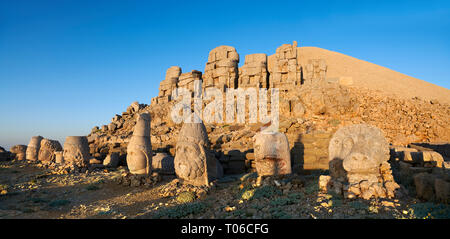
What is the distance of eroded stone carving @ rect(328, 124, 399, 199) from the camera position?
17.7 feet

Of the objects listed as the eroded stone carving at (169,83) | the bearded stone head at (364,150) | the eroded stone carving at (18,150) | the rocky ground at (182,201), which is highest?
the eroded stone carving at (169,83)

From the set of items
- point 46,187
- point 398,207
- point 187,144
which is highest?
point 187,144

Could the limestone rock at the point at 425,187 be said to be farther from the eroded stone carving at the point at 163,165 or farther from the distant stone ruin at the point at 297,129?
the eroded stone carving at the point at 163,165

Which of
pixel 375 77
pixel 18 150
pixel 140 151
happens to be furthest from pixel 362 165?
pixel 375 77

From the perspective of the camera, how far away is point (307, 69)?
23.3 m

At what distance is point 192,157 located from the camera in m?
7.79

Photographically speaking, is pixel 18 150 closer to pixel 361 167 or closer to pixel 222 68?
pixel 222 68

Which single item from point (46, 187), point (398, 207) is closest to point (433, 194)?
point (398, 207)

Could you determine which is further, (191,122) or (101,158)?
(101,158)

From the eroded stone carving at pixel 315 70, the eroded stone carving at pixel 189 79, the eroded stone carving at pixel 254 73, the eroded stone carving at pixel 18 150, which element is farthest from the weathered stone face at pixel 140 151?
the eroded stone carving at pixel 189 79

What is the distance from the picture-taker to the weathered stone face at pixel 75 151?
449 inches

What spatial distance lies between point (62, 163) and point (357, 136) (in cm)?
1211

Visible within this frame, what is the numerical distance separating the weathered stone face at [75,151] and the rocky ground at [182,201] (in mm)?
1401
